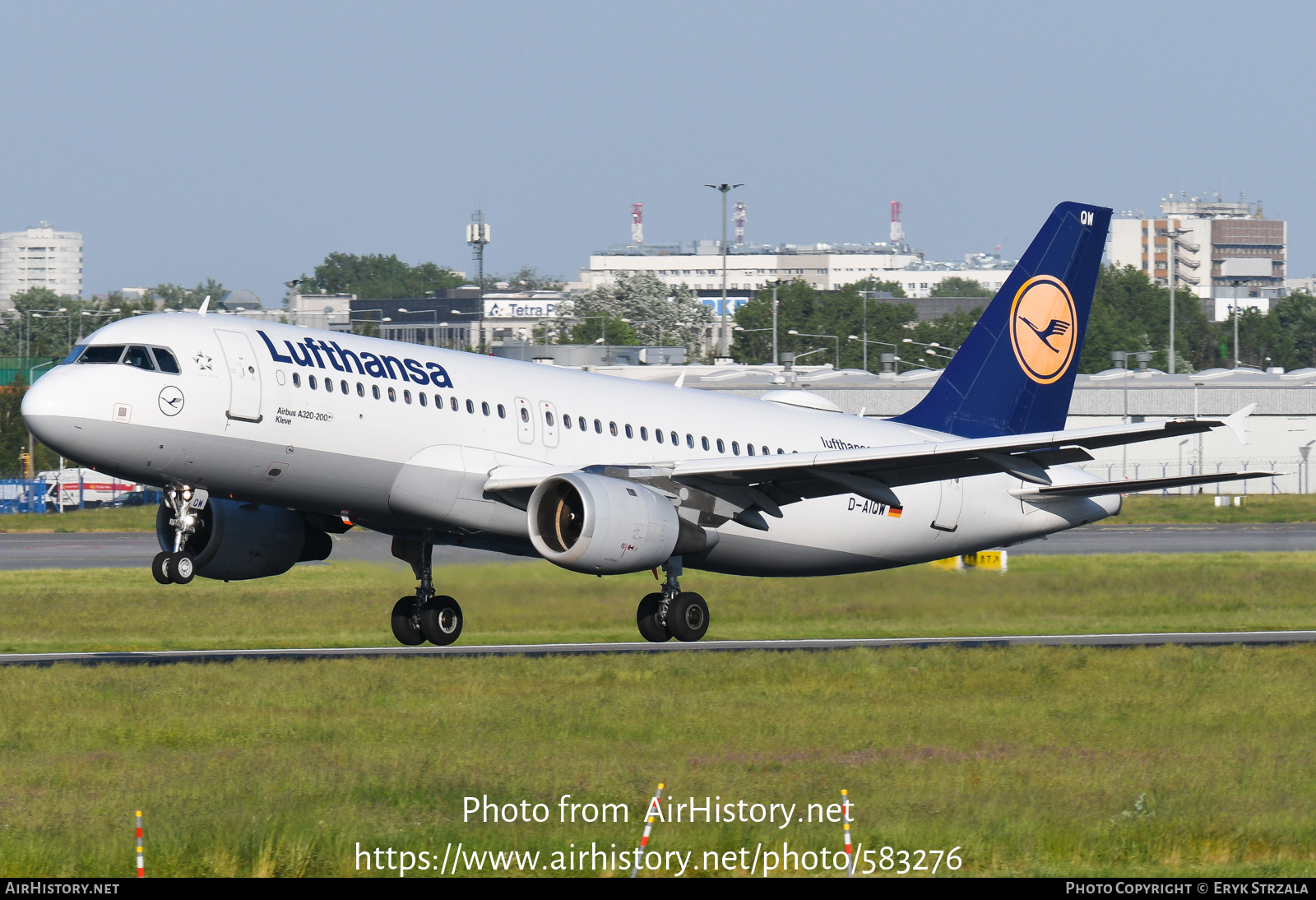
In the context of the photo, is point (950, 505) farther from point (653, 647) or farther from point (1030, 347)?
point (653, 647)

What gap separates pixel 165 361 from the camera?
86.0 feet

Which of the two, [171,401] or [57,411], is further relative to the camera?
[171,401]

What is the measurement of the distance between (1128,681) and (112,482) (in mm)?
80235

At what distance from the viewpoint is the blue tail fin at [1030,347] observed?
36.8 metres

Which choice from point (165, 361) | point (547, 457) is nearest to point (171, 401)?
point (165, 361)

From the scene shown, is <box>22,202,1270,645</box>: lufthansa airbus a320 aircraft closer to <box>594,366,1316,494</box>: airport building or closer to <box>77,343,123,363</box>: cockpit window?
<box>77,343,123,363</box>: cockpit window

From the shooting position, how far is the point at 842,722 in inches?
925

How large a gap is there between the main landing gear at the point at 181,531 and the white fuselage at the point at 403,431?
272 mm

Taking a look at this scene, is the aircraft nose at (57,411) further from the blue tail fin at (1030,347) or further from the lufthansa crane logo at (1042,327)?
the lufthansa crane logo at (1042,327)

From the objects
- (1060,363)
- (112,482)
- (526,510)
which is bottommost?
(112,482)

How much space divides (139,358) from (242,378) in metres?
1.58

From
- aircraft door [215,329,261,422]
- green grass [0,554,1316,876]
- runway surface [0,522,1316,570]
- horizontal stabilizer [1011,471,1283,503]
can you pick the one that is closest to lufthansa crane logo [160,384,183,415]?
aircraft door [215,329,261,422]

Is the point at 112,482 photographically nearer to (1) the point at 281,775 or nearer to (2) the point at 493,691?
(2) the point at 493,691
